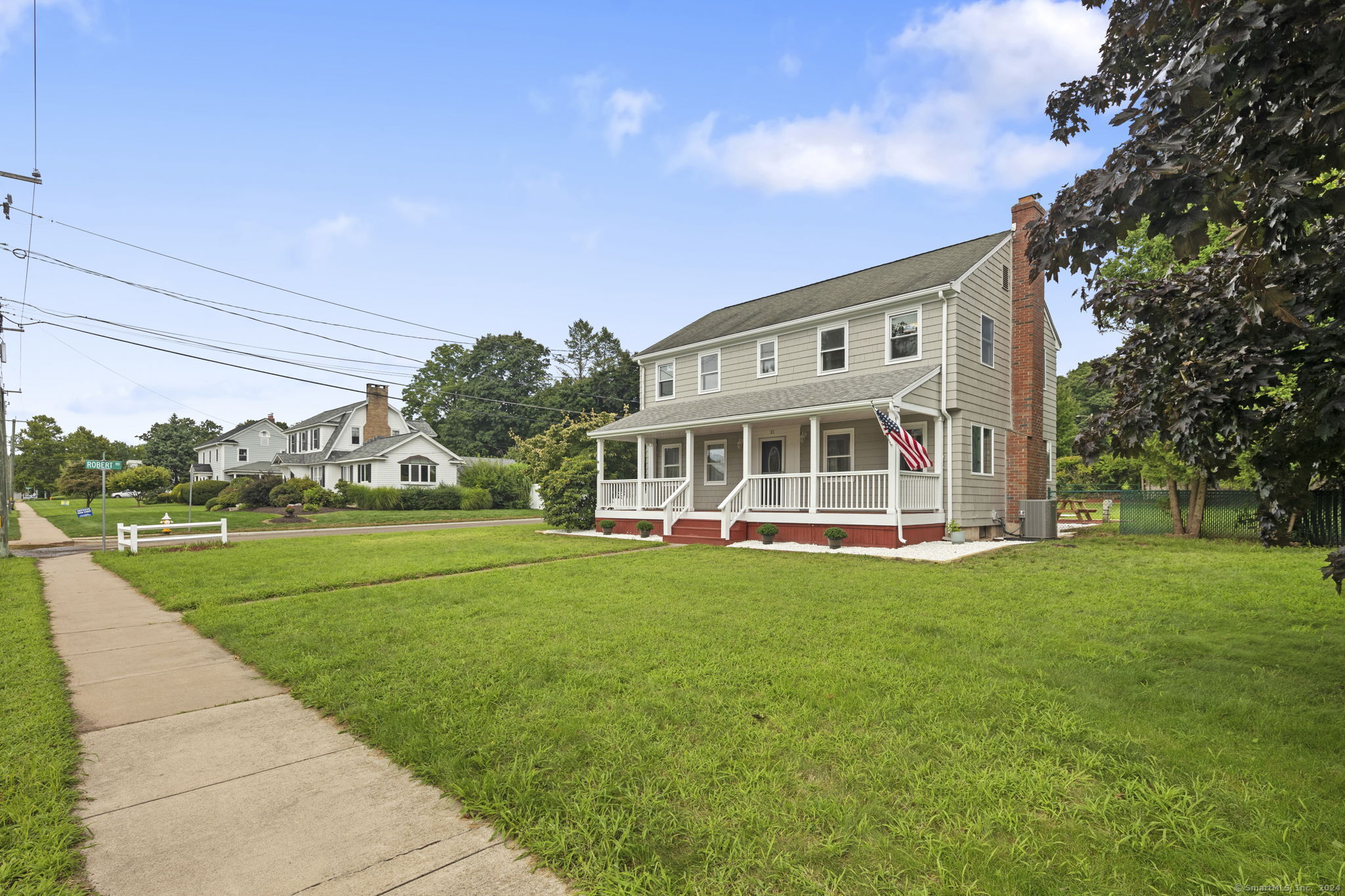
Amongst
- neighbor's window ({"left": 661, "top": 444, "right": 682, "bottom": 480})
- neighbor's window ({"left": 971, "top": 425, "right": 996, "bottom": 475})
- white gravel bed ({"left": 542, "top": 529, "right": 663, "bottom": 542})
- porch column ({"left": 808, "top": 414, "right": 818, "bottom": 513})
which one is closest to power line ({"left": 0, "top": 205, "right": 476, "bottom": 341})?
white gravel bed ({"left": 542, "top": 529, "right": 663, "bottom": 542})

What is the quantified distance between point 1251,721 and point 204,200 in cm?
2544

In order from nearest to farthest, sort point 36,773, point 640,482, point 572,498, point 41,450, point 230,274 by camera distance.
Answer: point 36,773, point 640,482, point 572,498, point 230,274, point 41,450

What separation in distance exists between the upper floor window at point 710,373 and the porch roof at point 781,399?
0.37m

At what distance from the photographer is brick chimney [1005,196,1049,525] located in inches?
655

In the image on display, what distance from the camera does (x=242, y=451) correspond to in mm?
54844

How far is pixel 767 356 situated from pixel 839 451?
3.69m

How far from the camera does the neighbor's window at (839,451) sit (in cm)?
1675

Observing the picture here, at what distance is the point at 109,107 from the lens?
1496 centimetres

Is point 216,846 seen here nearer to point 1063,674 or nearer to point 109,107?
point 1063,674

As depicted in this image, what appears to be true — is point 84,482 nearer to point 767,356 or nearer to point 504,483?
point 504,483

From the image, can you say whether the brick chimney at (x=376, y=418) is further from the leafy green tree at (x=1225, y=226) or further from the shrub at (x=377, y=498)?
the leafy green tree at (x=1225, y=226)

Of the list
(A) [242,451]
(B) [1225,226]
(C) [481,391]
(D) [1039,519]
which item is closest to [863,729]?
(B) [1225,226]

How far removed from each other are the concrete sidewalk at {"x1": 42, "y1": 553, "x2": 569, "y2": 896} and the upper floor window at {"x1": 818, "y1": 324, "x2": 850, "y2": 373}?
15.1 metres

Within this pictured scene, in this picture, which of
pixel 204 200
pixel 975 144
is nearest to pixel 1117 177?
pixel 975 144
